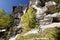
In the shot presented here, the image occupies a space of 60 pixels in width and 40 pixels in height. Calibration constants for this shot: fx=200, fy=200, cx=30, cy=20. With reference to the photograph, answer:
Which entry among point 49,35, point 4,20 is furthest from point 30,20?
point 4,20

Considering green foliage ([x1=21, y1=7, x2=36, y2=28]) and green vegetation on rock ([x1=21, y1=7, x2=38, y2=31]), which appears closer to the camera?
green vegetation on rock ([x1=21, y1=7, x2=38, y2=31])

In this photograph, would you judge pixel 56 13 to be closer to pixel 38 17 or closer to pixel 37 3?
pixel 38 17

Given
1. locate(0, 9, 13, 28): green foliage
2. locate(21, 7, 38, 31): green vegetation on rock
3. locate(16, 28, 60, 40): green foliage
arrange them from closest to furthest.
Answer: locate(16, 28, 60, 40): green foliage
locate(21, 7, 38, 31): green vegetation on rock
locate(0, 9, 13, 28): green foliage

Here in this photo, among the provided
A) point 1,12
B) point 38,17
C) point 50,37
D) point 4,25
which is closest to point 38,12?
point 38,17

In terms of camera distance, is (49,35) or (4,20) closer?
(49,35)

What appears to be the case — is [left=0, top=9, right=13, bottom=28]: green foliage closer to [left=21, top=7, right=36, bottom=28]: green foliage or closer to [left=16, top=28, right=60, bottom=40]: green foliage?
[left=21, top=7, right=36, bottom=28]: green foliage

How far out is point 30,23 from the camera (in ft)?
76.2

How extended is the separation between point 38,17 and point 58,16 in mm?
2871

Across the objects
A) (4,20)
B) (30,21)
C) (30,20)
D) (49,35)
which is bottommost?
(4,20)

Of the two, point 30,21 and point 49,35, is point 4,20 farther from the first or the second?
point 49,35

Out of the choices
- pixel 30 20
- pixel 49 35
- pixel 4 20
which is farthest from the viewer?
pixel 4 20

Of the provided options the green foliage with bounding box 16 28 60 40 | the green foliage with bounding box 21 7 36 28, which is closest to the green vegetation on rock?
the green foliage with bounding box 21 7 36 28

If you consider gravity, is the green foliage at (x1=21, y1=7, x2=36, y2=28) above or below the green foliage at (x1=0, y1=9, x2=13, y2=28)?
above

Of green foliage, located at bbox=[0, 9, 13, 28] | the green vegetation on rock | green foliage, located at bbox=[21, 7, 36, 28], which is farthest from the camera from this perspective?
green foliage, located at bbox=[0, 9, 13, 28]
